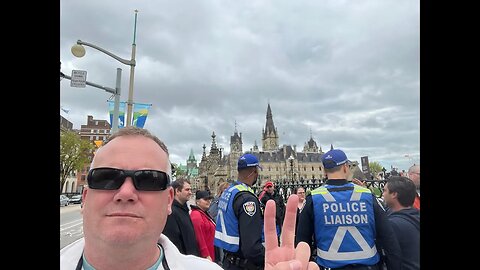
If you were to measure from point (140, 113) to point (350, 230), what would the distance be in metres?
9.59

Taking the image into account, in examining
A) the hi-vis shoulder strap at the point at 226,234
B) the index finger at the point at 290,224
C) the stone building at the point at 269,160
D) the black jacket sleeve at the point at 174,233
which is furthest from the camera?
the stone building at the point at 269,160

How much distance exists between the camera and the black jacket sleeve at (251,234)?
376 cm

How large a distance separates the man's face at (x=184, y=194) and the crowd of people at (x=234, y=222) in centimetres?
2

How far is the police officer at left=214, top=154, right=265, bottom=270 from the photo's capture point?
380cm

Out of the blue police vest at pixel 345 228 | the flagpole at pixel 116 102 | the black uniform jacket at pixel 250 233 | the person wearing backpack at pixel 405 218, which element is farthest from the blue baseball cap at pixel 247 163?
the flagpole at pixel 116 102

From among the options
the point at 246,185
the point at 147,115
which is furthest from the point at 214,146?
the point at 246,185

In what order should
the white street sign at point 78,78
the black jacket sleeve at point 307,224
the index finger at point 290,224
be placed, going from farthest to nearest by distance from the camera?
the white street sign at point 78,78
the black jacket sleeve at point 307,224
the index finger at point 290,224

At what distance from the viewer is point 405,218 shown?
384 centimetres

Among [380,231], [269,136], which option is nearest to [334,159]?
[380,231]

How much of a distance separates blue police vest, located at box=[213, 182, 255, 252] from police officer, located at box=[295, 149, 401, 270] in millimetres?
880

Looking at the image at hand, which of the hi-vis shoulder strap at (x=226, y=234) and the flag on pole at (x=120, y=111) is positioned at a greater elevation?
the flag on pole at (x=120, y=111)

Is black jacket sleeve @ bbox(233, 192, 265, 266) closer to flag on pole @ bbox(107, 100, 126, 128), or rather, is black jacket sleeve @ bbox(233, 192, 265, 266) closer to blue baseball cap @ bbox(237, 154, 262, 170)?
blue baseball cap @ bbox(237, 154, 262, 170)

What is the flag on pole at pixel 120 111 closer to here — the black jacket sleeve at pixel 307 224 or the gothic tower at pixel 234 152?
the black jacket sleeve at pixel 307 224

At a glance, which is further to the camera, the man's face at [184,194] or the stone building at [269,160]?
the stone building at [269,160]
